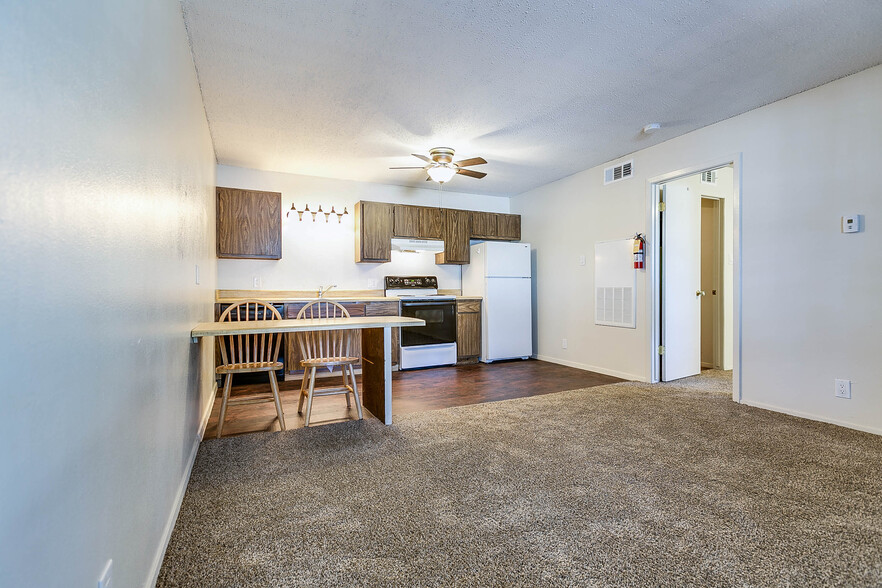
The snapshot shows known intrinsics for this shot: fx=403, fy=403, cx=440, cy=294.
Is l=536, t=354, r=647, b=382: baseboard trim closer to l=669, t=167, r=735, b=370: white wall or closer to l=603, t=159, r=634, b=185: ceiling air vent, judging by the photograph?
l=669, t=167, r=735, b=370: white wall

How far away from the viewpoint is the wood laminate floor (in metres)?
3.02

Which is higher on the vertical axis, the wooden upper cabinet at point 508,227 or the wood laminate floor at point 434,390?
the wooden upper cabinet at point 508,227

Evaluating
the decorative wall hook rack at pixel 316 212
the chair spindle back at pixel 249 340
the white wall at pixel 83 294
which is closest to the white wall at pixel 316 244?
the decorative wall hook rack at pixel 316 212

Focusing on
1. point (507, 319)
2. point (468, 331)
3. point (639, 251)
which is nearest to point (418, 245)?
point (468, 331)

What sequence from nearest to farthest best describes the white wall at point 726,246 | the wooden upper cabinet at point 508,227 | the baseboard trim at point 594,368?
the baseboard trim at point 594,368 → the white wall at point 726,246 → the wooden upper cabinet at point 508,227

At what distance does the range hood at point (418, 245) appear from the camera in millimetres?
5195

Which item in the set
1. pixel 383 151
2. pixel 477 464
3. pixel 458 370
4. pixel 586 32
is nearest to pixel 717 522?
pixel 477 464

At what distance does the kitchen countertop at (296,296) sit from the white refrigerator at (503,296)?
258mm

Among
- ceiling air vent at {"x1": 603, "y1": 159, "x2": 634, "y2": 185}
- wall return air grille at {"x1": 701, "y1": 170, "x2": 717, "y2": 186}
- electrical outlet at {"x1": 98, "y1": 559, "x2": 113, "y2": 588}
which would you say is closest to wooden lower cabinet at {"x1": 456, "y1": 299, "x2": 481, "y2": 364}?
ceiling air vent at {"x1": 603, "y1": 159, "x2": 634, "y2": 185}

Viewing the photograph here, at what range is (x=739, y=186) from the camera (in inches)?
131

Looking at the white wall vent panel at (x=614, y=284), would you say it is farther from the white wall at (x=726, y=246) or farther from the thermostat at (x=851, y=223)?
the thermostat at (x=851, y=223)

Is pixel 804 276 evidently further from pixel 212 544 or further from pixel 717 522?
pixel 212 544

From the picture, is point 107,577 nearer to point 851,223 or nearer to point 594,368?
point 851,223

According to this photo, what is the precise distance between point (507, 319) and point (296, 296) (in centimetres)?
271
